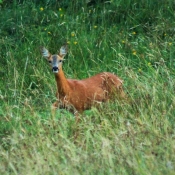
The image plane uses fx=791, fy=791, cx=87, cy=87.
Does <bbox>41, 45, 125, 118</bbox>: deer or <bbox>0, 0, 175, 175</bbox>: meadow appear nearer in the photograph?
<bbox>0, 0, 175, 175</bbox>: meadow

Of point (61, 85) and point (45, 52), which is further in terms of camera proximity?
point (45, 52)

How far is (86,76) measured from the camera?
405 inches

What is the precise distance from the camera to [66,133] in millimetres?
7074

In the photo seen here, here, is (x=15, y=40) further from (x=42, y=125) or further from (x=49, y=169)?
(x=49, y=169)

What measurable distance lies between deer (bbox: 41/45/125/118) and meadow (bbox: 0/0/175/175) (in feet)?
0.50

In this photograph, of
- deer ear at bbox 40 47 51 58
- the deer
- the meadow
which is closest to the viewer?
the meadow

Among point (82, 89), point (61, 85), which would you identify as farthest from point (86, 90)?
point (61, 85)

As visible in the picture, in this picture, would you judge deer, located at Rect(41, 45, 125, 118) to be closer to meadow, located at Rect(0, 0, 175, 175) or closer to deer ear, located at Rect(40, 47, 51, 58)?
deer ear, located at Rect(40, 47, 51, 58)

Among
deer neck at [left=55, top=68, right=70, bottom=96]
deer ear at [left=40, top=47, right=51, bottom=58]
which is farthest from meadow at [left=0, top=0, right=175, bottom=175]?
deer ear at [left=40, top=47, right=51, bottom=58]

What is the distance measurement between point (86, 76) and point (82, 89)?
3.73 ft

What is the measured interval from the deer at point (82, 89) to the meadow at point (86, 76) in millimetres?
152

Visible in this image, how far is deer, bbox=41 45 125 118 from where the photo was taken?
8.93 meters

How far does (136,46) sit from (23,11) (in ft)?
7.36

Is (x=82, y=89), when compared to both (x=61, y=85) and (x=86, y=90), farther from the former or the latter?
(x=61, y=85)
